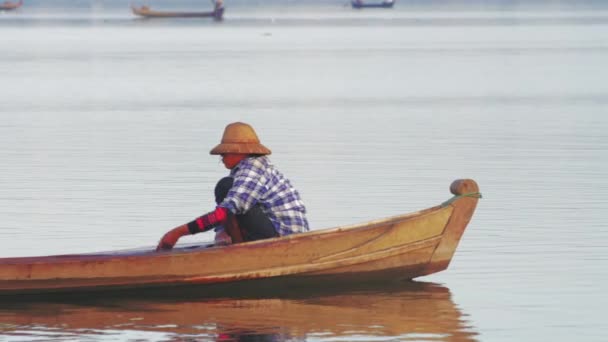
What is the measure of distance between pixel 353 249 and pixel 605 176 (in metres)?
10.5

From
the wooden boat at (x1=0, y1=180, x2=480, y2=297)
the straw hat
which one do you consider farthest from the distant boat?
the straw hat

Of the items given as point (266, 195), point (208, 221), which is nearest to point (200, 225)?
point (208, 221)

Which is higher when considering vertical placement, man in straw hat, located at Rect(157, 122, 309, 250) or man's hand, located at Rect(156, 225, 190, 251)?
man in straw hat, located at Rect(157, 122, 309, 250)

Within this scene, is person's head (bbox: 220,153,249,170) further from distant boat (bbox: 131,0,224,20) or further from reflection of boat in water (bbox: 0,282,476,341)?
distant boat (bbox: 131,0,224,20)

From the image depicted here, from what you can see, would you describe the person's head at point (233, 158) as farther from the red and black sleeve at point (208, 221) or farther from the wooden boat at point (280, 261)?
the wooden boat at point (280, 261)

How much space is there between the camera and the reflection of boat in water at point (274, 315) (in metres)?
14.1

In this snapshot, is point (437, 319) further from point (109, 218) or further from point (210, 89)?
point (210, 89)

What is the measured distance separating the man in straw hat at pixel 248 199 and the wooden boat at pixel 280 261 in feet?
0.86

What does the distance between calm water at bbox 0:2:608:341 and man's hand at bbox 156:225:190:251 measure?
51 cm

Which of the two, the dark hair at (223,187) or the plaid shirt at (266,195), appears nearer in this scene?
the plaid shirt at (266,195)

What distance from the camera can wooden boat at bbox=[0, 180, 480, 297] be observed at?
15.1 metres

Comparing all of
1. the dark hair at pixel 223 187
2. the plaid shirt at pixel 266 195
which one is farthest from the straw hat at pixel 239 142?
the dark hair at pixel 223 187

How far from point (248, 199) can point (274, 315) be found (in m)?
1.07

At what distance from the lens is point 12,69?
72.6 m
